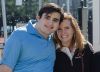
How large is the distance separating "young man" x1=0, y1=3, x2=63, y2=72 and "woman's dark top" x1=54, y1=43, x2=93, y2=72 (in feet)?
0.71

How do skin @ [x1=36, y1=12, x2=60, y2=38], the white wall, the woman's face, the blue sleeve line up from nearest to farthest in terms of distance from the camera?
the blue sleeve, skin @ [x1=36, y1=12, x2=60, y2=38], the woman's face, the white wall

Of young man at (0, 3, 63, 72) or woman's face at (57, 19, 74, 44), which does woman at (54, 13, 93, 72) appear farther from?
young man at (0, 3, 63, 72)

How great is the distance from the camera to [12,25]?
39.7 feet

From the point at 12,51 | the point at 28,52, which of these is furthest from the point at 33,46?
the point at 12,51

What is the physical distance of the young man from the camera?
296cm

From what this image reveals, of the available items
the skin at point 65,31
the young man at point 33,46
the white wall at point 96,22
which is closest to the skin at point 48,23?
the young man at point 33,46

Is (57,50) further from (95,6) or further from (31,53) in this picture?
(95,6)

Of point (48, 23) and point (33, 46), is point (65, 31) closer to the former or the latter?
point (48, 23)

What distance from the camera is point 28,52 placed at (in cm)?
302

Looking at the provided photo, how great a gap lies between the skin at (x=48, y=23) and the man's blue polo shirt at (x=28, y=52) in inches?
2.3

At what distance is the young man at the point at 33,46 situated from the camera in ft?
9.70

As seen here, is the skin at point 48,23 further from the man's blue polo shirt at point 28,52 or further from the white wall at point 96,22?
the white wall at point 96,22

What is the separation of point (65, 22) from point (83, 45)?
32 centimetres

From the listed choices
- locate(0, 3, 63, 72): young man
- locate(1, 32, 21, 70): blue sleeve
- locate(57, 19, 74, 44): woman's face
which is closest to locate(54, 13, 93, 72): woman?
locate(57, 19, 74, 44): woman's face
